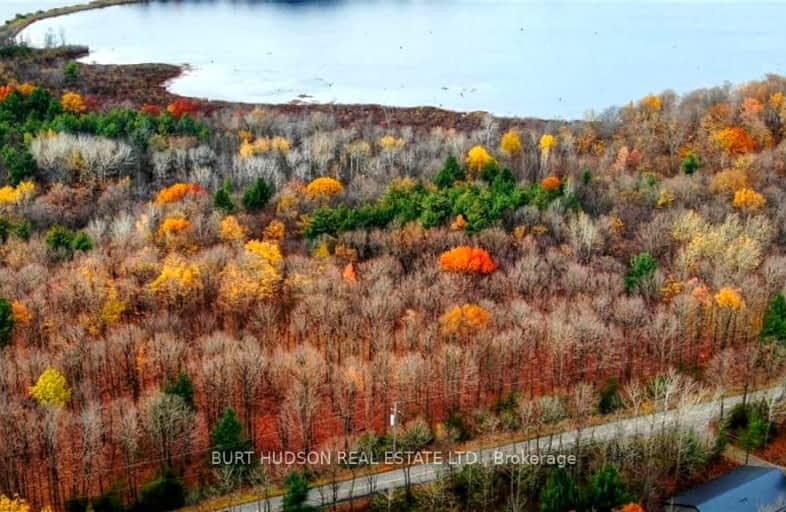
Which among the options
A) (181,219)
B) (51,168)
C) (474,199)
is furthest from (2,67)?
(474,199)

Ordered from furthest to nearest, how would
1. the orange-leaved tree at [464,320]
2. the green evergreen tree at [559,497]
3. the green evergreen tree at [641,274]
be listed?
the green evergreen tree at [641,274], the orange-leaved tree at [464,320], the green evergreen tree at [559,497]

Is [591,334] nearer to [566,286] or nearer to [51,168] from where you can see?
[566,286]

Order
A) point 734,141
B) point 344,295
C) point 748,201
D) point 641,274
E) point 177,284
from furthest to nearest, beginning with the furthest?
1. point 734,141
2. point 748,201
3. point 641,274
4. point 344,295
5. point 177,284

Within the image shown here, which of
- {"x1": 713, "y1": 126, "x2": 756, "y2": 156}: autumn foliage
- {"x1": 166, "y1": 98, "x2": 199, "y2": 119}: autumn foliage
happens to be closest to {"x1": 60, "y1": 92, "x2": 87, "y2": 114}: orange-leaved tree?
{"x1": 166, "y1": 98, "x2": 199, "y2": 119}: autumn foliage

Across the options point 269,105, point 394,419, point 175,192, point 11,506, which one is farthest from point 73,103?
point 11,506

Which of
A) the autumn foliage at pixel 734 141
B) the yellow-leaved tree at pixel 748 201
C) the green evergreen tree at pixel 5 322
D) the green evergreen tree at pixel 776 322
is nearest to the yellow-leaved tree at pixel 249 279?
the green evergreen tree at pixel 5 322

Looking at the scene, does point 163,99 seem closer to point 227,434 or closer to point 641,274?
point 641,274

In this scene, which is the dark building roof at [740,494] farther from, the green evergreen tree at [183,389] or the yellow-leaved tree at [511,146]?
the yellow-leaved tree at [511,146]
